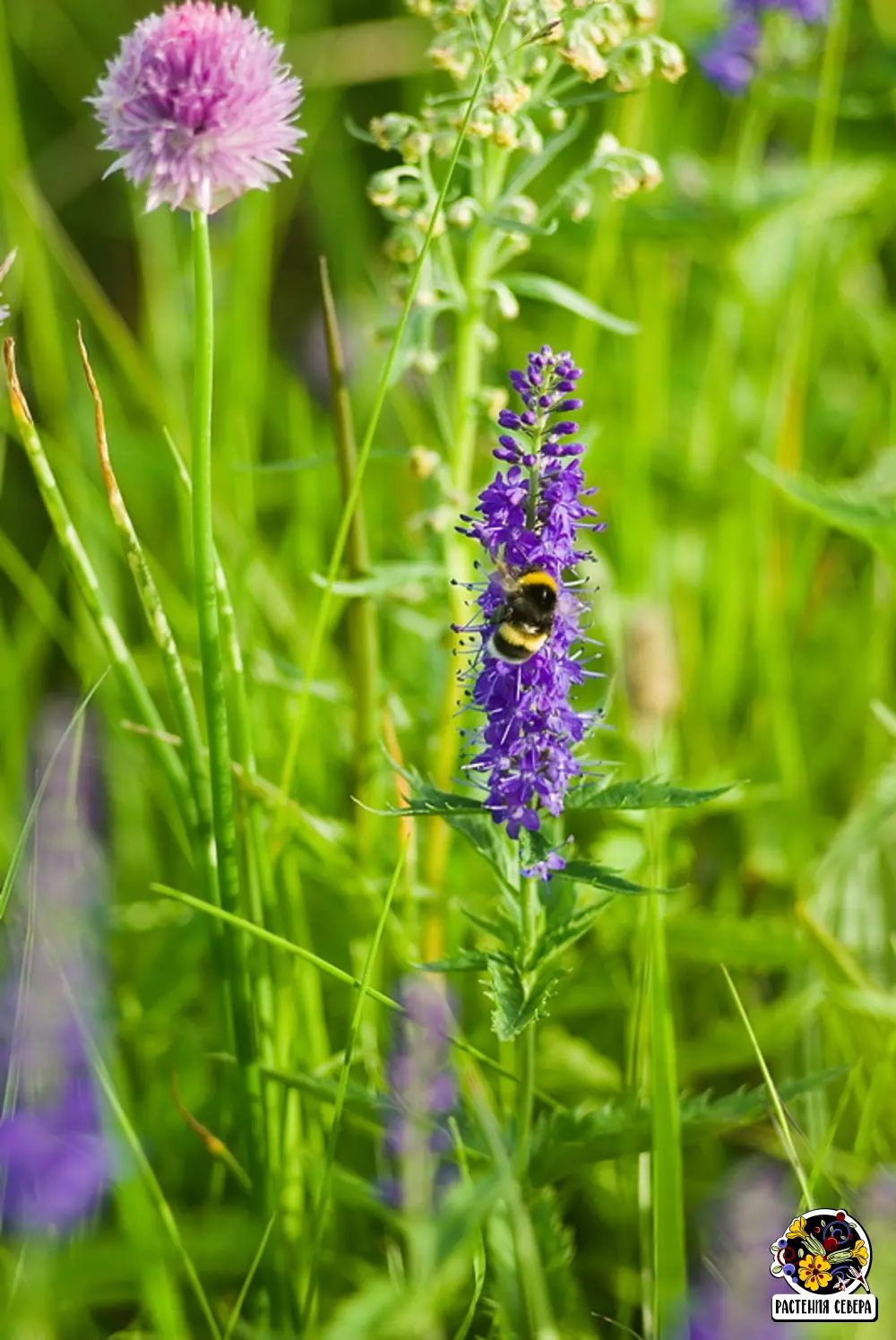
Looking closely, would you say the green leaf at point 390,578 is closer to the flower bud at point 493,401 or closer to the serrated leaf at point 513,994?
the flower bud at point 493,401

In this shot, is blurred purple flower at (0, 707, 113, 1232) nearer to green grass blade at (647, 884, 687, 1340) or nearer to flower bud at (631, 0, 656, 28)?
green grass blade at (647, 884, 687, 1340)

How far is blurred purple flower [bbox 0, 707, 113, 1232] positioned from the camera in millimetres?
1224

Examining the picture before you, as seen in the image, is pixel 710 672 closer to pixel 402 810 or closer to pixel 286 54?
pixel 402 810

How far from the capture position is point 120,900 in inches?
80.7

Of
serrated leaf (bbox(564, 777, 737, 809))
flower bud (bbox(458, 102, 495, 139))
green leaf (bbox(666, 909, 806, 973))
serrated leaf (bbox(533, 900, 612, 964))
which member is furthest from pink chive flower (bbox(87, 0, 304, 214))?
green leaf (bbox(666, 909, 806, 973))

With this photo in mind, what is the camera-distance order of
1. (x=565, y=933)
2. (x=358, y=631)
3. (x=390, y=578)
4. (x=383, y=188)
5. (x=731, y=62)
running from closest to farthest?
(x=565, y=933), (x=383, y=188), (x=390, y=578), (x=358, y=631), (x=731, y=62)

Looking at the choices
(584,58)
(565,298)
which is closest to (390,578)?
(565,298)

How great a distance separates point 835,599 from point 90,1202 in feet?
6.03

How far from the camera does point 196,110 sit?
3.68ft

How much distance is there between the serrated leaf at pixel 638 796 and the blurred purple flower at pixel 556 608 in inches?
1.3

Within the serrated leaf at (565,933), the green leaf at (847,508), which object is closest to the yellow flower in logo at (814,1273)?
the serrated leaf at (565,933)

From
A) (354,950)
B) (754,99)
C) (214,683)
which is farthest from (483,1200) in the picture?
(754,99)

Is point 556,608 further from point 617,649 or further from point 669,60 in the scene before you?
point 617,649

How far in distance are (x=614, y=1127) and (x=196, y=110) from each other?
98cm
